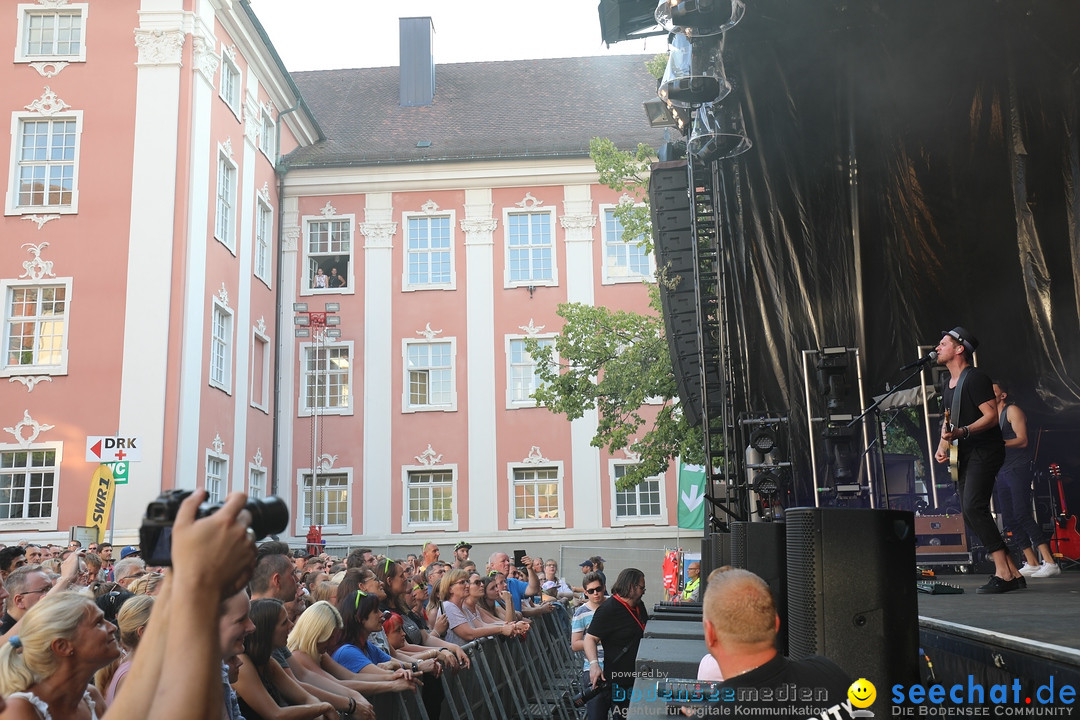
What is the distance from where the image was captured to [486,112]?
3475cm

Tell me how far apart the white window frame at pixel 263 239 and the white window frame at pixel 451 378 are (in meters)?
4.43

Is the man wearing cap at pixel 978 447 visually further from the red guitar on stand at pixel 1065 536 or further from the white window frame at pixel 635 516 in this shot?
the white window frame at pixel 635 516

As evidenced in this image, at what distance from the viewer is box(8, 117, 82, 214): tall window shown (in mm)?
24016

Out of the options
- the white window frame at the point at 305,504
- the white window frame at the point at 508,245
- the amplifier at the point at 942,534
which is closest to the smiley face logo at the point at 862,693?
the amplifier at the point at 942,534

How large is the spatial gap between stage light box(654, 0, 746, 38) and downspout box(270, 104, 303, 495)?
2303 centimetres

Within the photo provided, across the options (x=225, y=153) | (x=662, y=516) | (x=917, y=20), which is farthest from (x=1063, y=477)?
(x=225, y=153)

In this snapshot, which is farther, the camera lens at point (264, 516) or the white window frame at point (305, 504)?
the white window frame at point (305, 504)

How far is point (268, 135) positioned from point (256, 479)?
10.2 meters

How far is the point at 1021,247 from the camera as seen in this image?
29.3 feet

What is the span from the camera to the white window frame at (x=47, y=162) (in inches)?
936

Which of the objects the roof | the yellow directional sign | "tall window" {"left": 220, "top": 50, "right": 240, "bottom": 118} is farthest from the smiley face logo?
the roof

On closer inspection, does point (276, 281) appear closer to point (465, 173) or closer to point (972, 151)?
point (465, 173)

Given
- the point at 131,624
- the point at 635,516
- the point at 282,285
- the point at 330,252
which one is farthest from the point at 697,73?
the point at 282,285

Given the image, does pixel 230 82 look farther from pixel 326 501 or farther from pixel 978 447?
pixel 978 447
